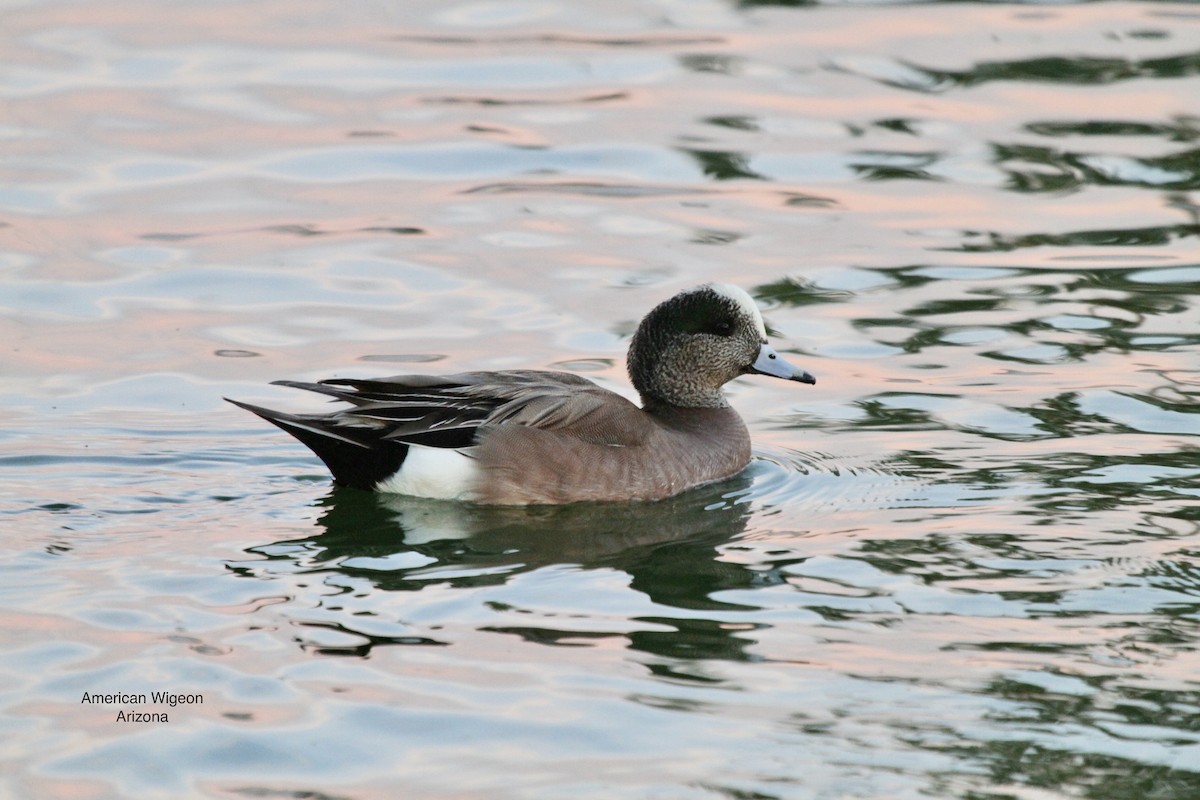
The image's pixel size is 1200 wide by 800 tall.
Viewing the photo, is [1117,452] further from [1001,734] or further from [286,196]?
[286,196]

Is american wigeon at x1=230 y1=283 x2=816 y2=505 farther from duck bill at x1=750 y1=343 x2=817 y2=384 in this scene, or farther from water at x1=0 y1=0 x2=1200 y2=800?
duck bill at x1=750 y1=343 x2=817 y2=384

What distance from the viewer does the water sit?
4.77 metres

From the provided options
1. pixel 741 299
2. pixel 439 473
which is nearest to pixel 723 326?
pixel 741 299

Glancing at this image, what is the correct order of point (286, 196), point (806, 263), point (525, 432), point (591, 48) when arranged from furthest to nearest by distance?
point (591, 48)
point (286, 196)
point (806, 263)
point (525, 432)

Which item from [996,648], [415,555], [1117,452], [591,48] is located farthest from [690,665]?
[591,48]

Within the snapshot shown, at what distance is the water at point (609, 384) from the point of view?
477 cm

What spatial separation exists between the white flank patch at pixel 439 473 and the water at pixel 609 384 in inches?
5.1

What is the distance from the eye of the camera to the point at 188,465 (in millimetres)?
7277

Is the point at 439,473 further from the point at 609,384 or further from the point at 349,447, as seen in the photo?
the point at 609,384

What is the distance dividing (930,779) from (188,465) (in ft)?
12.5

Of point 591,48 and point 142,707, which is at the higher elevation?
point 591,48

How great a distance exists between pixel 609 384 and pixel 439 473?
5.68 feet

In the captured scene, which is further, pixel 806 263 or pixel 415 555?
pixel 806 263

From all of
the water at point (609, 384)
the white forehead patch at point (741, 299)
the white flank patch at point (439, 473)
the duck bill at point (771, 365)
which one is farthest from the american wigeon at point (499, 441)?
the white forehead patch at point (741, 299)
